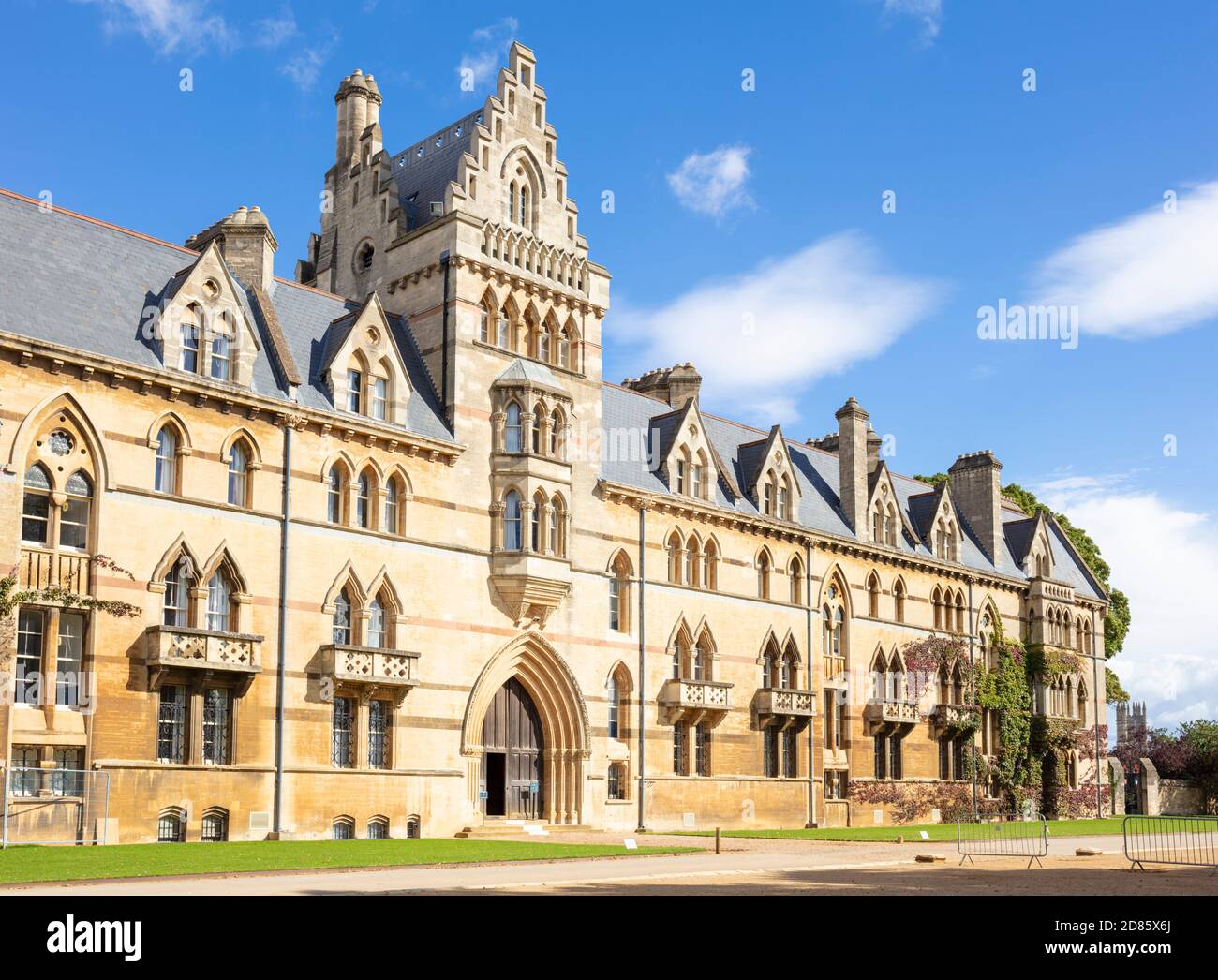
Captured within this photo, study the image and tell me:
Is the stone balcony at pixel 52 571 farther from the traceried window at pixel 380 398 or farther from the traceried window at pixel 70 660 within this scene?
the traceried window at pixel 380 398

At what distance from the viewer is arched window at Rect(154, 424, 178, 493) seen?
32.1m

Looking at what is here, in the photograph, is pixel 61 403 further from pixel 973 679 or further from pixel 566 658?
pixel 973 679

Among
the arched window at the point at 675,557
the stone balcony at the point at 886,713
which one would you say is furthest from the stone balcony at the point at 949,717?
the arched window at the point at 675,557

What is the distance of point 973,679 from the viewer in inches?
2269

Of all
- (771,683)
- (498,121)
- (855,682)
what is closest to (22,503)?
(498,121)

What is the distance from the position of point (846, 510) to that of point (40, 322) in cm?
3293

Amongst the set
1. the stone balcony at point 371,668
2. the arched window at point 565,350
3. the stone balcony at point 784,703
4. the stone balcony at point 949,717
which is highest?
the arched window at point 565,350

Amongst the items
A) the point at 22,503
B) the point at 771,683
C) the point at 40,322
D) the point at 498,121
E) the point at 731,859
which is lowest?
the point at 731,859

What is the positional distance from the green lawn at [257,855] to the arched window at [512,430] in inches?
481

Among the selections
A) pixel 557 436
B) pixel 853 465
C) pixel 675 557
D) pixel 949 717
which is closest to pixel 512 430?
pixel 557 436

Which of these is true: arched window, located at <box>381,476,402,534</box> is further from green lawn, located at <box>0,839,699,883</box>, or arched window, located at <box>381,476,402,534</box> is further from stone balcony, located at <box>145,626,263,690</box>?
green lawn, located at <box>0,839,699,883</box>

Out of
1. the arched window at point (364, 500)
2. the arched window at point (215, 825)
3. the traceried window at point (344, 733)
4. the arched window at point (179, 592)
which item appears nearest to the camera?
the arched window at point (215, 825)

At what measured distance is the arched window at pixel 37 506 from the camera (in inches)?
1169

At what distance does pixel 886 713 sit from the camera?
5225cm
